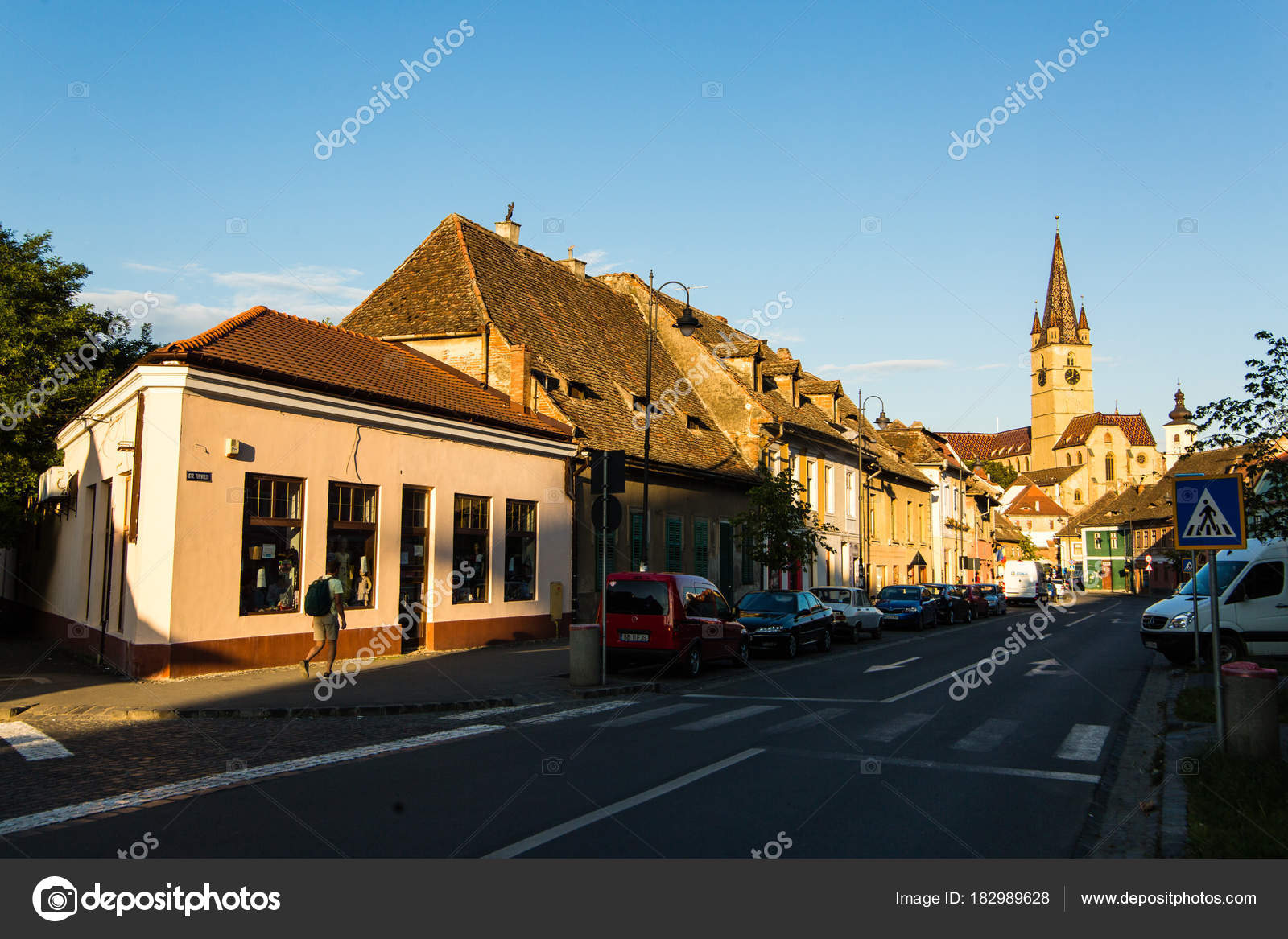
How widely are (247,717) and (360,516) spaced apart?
6.67m

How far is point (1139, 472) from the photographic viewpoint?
143 meters

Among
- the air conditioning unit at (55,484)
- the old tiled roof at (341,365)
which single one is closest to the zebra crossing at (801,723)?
the old tiled roof at (341,365)

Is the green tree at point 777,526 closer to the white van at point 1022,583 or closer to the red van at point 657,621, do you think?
the red van at point 657,621

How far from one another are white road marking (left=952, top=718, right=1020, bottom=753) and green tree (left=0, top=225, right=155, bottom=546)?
20538 millimetres

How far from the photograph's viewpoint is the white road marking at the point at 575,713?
38.2 feet

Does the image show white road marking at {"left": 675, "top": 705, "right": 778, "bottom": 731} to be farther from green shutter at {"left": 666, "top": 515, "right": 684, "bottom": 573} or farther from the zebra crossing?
green shutter at {"left": 666, "top": 515, "right": 684, "bottom": 573}

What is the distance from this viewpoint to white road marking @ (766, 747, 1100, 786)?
28.3ft

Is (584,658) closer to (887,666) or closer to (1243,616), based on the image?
(887,666)

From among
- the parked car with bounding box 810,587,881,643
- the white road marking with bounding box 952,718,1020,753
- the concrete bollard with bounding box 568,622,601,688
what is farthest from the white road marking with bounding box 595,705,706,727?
the parked car with bounding box 810,587,881,643

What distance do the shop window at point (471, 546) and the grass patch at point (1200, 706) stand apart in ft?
42.6

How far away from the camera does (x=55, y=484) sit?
77.6 ft

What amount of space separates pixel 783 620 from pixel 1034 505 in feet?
400

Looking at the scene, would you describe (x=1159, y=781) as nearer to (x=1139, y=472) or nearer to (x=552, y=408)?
(x=552, y=408)
